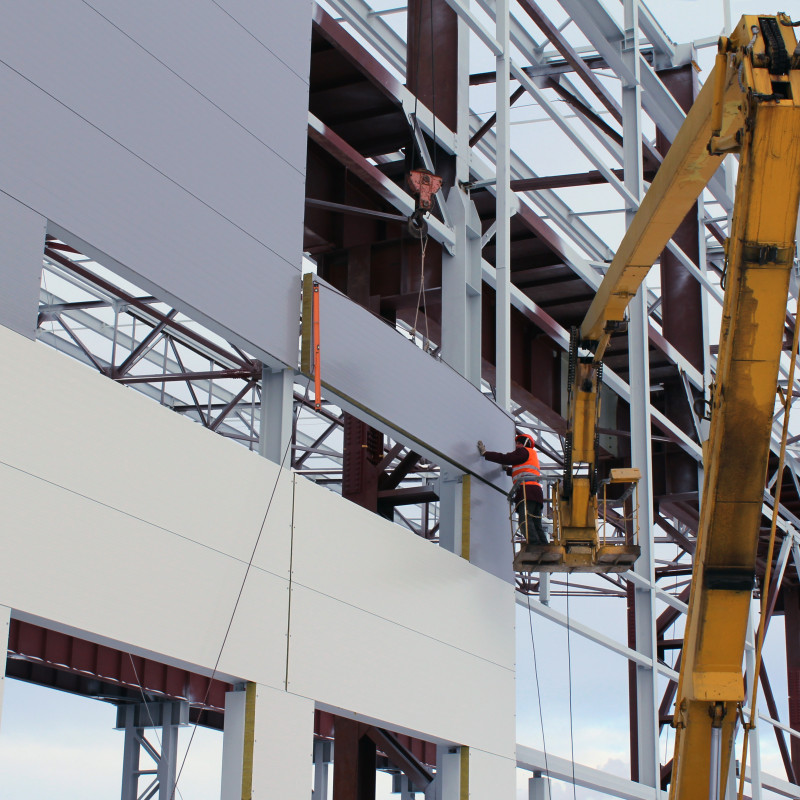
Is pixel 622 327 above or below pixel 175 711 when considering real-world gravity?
above

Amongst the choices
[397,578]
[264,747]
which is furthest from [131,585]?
[397,578]

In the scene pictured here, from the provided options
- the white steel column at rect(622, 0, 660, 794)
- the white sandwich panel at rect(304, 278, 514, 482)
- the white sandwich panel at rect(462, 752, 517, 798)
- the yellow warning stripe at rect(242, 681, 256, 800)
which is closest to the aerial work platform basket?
the white sandwich panel at rect(304, 278, 514, 482)

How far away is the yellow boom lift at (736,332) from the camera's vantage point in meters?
10.3

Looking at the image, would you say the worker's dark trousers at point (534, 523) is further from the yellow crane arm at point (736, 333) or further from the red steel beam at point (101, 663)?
the red steel beam at point (101, 663)

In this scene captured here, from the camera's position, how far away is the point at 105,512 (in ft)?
31.9

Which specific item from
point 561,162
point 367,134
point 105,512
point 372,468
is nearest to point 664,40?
point 561,162

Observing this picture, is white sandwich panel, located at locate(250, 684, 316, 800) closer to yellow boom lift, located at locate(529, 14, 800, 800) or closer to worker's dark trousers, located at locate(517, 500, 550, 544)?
yellow boom lift, located at locate(529, 14, 800, 800)

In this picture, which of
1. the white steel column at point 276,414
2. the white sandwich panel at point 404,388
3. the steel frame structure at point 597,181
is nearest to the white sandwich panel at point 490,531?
the white sandwich panel at point 404,388

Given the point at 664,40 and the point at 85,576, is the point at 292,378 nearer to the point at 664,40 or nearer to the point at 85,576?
the point at 85,576

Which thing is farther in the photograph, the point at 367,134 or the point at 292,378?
the point at 367,134

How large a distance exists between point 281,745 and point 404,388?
4.68 m

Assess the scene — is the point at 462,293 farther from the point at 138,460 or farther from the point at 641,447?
the point at 138,460

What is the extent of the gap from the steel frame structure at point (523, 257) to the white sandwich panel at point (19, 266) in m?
3.28

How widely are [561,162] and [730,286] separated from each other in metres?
20.1
